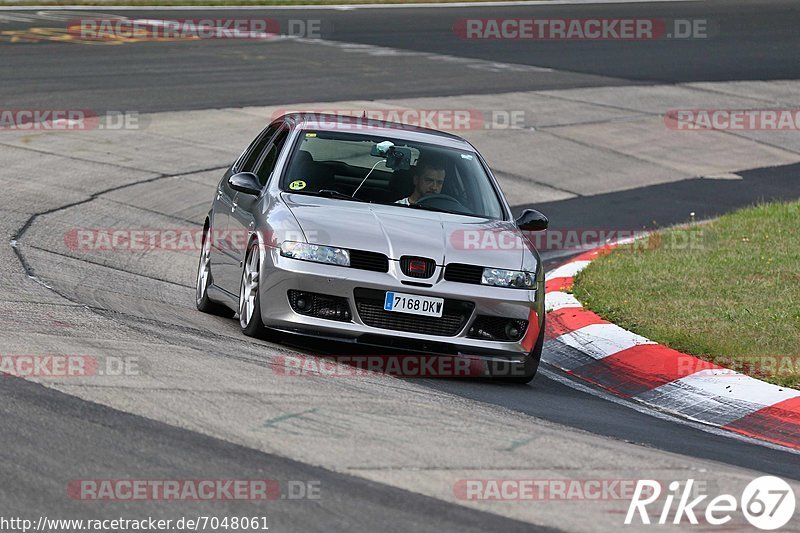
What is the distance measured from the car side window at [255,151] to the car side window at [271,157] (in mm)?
222

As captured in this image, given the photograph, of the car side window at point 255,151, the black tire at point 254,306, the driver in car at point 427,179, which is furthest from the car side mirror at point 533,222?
the car side window at point 255,151

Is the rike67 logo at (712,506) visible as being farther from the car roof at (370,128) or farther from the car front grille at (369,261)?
the car roof at (370,128)

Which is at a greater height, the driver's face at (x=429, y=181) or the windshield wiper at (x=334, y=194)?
the driver's face at (x=429, y=181)

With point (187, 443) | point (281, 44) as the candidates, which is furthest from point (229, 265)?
point (281, 44)

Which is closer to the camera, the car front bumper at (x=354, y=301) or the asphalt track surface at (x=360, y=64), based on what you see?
the car front bumper at (x=354, y=301)

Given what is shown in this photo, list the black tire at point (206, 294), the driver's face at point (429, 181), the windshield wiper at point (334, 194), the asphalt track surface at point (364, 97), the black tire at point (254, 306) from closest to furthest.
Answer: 1. the asphalt track surface at point (364, 97)
2. the black tire at point (254, 306)
3. the windshield wiper at point (334, 194)
4. the driver's face at point (429, 181)
5. the black tire at point (206, 294)

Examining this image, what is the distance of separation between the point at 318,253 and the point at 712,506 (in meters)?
3.41

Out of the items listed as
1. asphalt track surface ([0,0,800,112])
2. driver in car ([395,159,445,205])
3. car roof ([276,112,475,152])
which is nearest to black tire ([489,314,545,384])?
driver in car ([395,159,445,205])

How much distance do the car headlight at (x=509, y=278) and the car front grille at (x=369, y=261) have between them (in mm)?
641

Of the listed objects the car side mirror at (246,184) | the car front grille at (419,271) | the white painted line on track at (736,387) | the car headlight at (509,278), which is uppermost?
the car side mirror at (246,184)

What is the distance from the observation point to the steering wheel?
9.44 meters

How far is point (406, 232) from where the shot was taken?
28.1 ft

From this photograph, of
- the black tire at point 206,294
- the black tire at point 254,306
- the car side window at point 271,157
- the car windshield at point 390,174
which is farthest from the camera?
the black tire at point 206,294

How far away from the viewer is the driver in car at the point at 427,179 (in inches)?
373
